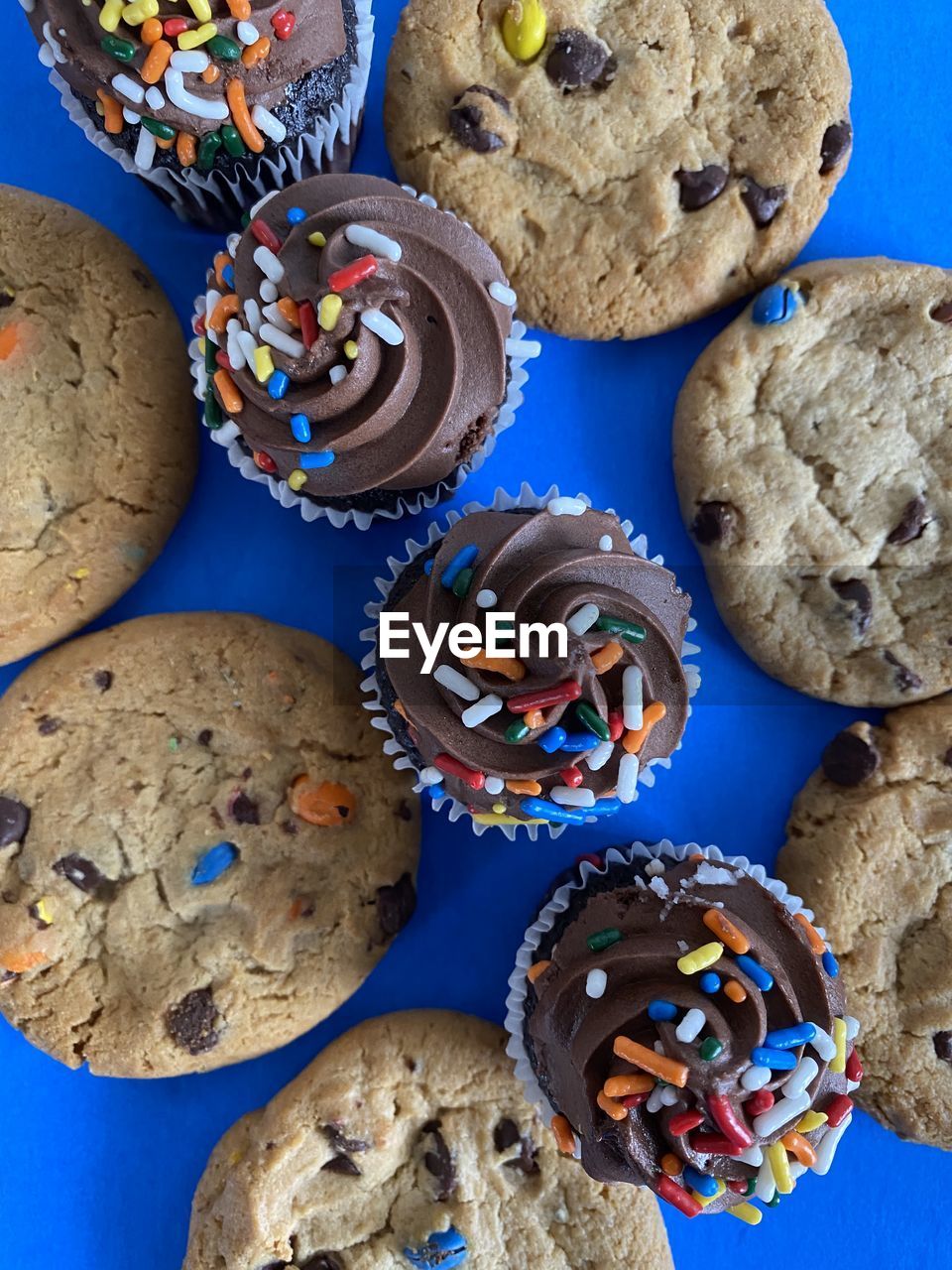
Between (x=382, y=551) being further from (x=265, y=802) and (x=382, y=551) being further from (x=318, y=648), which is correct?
(x=265, y=802)

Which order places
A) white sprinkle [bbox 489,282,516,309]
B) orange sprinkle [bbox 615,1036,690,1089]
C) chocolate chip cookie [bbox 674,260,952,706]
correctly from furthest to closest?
chocolate chip cookie [bbox 674,260,952,706]
white sprinkle [bbox 489,282,516,309]
orange sprinkle [bbox 615,1036,690,1089]

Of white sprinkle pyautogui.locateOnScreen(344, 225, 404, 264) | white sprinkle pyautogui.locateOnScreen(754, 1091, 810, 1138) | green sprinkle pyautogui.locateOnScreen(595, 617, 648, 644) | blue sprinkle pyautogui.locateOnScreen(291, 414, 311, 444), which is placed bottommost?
white sprinkle pyautogui.locateOnScreen(754, 1091, 810, 1138)

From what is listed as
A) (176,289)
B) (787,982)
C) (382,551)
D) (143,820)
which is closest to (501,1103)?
(787,982)

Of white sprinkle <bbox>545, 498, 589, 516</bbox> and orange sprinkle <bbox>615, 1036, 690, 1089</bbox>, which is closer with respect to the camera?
orange sprinkle <bbox>615, 1036, 690, 1089</bbox>

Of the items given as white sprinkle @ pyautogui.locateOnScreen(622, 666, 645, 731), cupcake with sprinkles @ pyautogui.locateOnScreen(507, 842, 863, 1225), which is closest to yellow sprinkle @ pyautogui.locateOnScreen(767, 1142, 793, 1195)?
cupcake with sprinkles @ pyautogui.locateOnScreen(507, 842, 863, 1225)

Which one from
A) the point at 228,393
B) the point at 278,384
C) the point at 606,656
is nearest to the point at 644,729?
the point at 606,656

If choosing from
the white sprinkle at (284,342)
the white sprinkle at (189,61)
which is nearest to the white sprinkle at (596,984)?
the white sprinkle at (284,342)

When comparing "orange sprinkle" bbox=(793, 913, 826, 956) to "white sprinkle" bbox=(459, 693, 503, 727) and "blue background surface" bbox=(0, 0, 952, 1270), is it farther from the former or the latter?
"white sprinkle" bbox=(459, 693, 503, 727)

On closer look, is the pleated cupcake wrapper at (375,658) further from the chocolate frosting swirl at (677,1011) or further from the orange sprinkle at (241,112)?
the orange sprinkle at (241,112)
